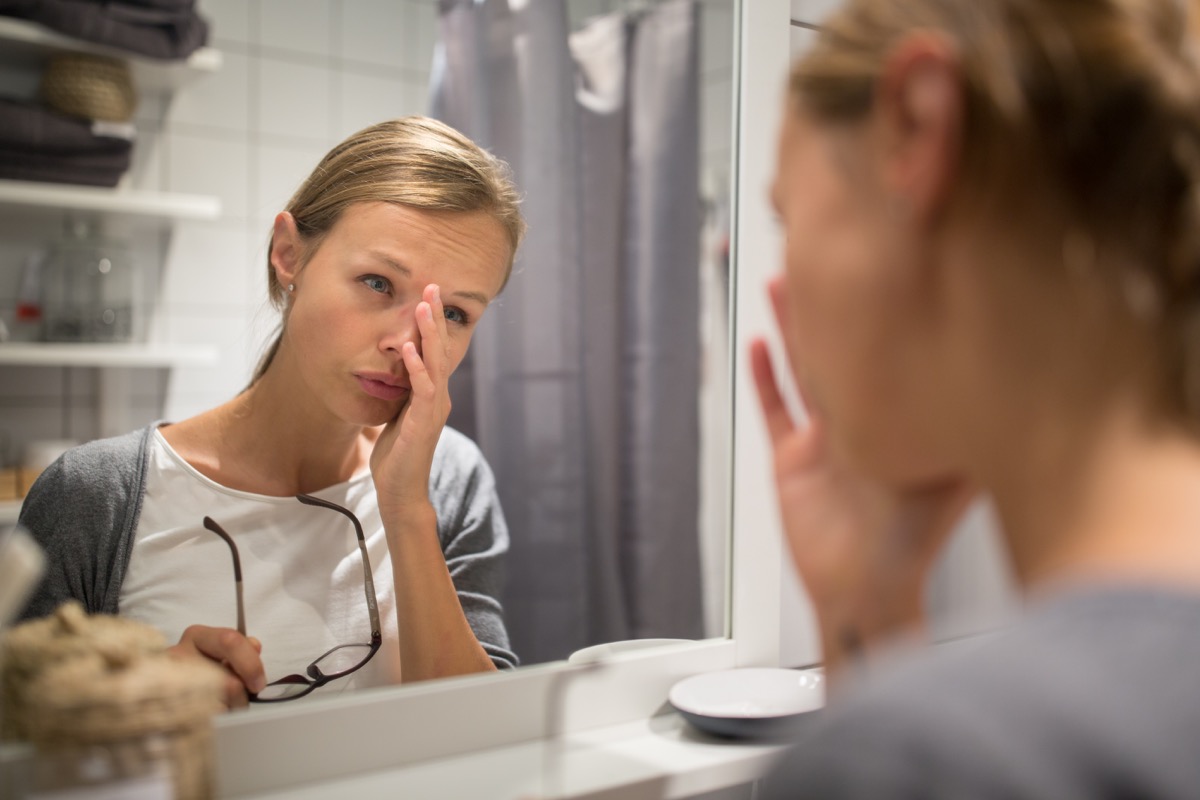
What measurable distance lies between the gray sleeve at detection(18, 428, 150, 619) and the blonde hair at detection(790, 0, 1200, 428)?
2.11 ft

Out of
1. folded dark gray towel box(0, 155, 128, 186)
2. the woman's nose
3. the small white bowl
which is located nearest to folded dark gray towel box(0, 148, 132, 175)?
folded dark gray towel box(0, 155, 128, 186)

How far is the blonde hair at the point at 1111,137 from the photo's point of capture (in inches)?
17.1

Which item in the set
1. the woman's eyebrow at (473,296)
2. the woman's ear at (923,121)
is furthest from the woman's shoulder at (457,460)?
the woman's ear at (923,121)

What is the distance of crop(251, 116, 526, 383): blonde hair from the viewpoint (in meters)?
0.78

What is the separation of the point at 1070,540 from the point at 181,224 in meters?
0.65

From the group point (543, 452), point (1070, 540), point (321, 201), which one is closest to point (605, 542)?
point (543, 452)

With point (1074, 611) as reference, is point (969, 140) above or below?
above

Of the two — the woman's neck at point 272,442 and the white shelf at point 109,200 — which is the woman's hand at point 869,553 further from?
the white shelf at point 109,200

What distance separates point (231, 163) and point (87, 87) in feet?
0.36

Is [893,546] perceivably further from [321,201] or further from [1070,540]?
A: [321,201]

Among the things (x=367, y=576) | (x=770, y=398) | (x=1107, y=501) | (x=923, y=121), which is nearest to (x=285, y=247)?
(x=367, y=576)

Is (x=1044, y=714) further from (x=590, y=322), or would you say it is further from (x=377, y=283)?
(x=590, y=322)

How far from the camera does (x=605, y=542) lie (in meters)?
1.04

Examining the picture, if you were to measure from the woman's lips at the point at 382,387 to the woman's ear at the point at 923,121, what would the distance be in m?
0.49
